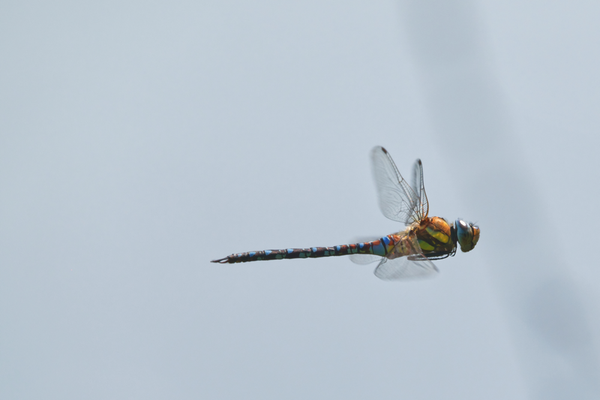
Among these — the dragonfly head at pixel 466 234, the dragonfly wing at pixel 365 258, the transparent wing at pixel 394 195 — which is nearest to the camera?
the dragonfly head at pixel 466 234

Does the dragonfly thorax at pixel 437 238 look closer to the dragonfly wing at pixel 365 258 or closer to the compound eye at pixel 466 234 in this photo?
the compound eye at pixel 466 234

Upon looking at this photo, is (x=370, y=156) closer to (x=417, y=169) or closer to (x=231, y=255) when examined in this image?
(x=417, y=169)

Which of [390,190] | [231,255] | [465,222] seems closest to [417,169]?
[390,190]

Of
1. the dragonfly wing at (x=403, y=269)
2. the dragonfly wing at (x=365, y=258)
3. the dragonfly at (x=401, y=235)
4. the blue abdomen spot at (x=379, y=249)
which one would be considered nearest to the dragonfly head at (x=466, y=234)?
the dragonfly at (x=401, y=235)

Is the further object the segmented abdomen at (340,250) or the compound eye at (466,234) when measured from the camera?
the segmented abdomen at (340,250)

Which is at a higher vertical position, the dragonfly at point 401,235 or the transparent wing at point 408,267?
the dragonfly at point 401,235

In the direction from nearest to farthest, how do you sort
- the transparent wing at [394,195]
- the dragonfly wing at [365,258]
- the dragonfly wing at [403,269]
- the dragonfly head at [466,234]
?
1. the dragonfly wing at [403,269]
2. the dragonfly head at [466,234]
3. the transparent wing at [394,195]
4. the dragonfly wing at [365,258]
